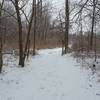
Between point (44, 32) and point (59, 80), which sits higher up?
point (44, 32)

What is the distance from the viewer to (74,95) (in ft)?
12.7

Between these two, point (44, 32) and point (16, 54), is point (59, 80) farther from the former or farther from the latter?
point (44, 32)

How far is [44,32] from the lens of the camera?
32.7 meters

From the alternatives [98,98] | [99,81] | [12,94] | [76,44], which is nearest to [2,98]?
[12,94]

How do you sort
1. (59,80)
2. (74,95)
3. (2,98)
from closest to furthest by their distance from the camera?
(2,98), (74,95), (59,80)

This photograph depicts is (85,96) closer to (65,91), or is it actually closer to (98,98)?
(98,98)

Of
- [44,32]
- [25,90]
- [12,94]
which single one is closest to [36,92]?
[25,90]

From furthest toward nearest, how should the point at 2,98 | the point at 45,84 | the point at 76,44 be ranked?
the point at 76,44 → the point at 45,84 → the point at 2,98

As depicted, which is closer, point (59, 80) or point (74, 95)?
point (74, 95)

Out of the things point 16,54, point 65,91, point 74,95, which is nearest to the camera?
point 74,95

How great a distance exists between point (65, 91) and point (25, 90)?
47.4 inches

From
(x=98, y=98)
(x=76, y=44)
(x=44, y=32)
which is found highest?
(x=44, y=32)

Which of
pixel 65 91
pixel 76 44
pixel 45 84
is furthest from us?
pixel 76 44

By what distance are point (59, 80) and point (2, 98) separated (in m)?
2.24
